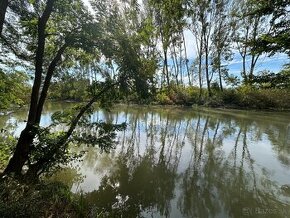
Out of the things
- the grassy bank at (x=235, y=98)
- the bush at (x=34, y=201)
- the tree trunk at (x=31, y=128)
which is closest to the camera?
the bush at (x=34, y=201)

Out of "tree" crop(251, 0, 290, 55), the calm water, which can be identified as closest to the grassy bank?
the calm water

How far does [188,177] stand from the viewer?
7285mm

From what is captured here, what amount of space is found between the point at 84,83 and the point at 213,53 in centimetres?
2871

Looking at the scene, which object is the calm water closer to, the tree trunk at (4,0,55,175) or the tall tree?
the tree trunk at (4,0,55,175)

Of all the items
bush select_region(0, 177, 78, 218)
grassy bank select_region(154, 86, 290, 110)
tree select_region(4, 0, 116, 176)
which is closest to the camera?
bush select_region(0, 177, 78, 218)

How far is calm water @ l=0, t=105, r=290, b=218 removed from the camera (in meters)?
5.54

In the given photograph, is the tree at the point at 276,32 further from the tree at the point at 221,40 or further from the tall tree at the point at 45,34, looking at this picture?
the tree at the point at 221,40

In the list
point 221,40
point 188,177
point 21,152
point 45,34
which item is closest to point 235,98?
point 221,40

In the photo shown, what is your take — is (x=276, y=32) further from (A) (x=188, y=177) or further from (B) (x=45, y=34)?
(B) (x=45, y=34)

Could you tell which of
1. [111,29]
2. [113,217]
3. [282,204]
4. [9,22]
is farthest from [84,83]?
[282,204]

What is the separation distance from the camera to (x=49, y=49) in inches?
253

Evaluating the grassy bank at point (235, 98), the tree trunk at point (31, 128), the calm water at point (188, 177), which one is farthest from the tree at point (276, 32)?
the grassy bank at point (235, 98)

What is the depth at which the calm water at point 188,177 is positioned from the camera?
218 inches

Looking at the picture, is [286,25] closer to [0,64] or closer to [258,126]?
[0,64]
